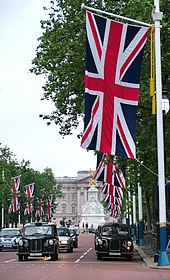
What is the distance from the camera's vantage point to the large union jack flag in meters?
21.8

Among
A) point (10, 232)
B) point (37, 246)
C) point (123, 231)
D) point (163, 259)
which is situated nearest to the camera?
point (163, 259)

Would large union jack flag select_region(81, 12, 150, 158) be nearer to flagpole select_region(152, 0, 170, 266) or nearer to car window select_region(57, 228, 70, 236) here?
flagpole select_region(152, 0, 170, 266)

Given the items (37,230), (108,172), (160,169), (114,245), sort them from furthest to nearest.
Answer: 1. (108,172)
2. (37,230)
3. (114,245)
4. (160,169)

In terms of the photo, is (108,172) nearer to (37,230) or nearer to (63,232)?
(63,232)

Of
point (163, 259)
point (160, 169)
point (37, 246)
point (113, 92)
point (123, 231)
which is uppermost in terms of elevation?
point (113, 92)

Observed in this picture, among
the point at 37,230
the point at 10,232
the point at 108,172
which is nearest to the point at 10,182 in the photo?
the point at 10,232

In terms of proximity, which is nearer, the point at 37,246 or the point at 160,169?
the point at 160,169

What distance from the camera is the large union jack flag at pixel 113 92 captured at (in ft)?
71.6

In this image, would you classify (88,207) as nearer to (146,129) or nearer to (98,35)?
(146,129)

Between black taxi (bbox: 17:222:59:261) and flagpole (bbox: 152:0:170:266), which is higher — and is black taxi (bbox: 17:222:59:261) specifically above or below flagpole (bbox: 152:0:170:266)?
below

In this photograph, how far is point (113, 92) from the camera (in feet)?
72.3

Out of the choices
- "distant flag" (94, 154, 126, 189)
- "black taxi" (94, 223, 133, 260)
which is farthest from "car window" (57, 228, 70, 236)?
"black taxi" (94, 223, 133, 260)

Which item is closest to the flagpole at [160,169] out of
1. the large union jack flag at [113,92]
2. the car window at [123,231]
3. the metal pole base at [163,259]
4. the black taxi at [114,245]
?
the metal pole base at [163,259]

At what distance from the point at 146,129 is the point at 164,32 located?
5.59m
